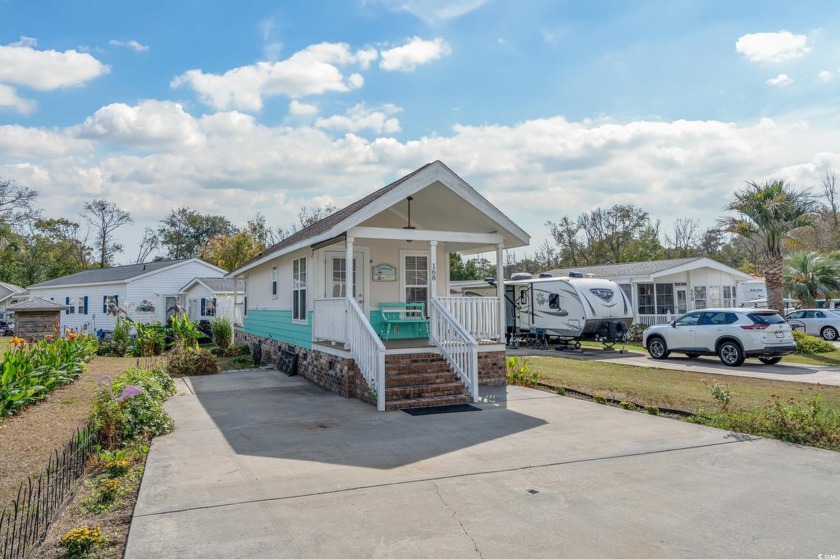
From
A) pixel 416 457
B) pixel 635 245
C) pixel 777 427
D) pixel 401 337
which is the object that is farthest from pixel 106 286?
pixel 635 245

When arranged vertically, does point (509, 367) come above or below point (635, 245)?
below

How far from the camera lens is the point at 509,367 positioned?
38.5 ft

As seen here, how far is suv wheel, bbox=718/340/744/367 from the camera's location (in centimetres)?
1457

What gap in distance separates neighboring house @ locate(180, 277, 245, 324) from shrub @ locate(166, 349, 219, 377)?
34.7ft

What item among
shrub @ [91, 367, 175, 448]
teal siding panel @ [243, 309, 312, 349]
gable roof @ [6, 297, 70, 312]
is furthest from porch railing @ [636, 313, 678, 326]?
gable roof @ [6, 297, 70, 312]

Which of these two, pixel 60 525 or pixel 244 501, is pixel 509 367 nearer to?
pixel 244 501

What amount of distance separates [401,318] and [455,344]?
2.19 meters

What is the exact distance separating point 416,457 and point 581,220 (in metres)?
43.4

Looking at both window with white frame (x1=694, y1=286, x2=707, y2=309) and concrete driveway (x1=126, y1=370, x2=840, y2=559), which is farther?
window with white frame (x1=694, y1=286, x2=707, y2=309)

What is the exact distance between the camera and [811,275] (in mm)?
25297

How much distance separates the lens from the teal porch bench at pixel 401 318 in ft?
37.7

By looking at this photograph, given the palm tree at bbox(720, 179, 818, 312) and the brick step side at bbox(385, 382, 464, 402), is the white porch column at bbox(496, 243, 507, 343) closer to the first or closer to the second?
the brick step side at bbox(385, 382, 464, 402)

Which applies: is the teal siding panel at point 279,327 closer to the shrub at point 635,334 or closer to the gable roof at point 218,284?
the gable roof at point 218,284

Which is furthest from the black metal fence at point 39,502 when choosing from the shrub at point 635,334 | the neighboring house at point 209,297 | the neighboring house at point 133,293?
the neighboring house at point 133,293
